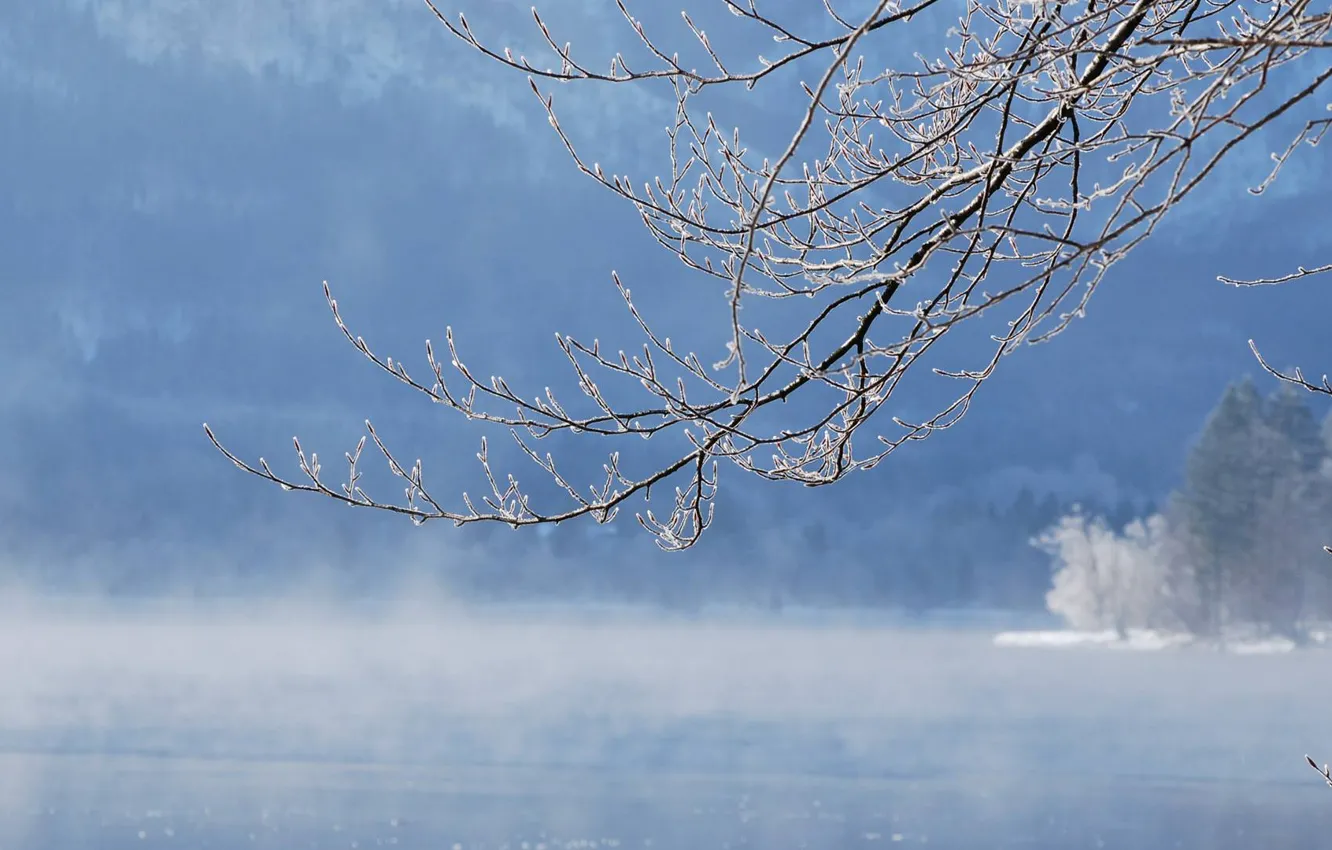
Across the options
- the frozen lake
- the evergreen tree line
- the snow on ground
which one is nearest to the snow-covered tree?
the evergreen tree line

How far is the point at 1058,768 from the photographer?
28.0 m

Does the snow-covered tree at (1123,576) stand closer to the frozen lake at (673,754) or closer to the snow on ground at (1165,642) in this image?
the snow on ground at (1165,642)

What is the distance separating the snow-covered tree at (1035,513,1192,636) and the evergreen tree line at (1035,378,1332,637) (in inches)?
1.8

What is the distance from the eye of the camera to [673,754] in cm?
2977

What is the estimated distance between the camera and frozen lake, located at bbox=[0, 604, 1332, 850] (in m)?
21.2

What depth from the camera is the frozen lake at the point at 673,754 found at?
21.2 meters

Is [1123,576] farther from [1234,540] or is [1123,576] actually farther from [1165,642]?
[1234,540]

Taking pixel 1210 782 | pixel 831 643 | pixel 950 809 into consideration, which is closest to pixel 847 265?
pixel 950 809

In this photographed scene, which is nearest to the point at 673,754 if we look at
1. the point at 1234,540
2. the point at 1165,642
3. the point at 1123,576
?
the point at 1234,540

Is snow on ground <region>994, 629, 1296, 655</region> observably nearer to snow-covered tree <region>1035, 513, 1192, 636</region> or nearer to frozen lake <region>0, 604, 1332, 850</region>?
snow-covered tree <region>1035, 513, 1192, 636</region>

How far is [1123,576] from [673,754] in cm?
3539

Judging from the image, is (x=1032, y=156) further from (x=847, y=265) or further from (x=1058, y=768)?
(x=1058, y=768)

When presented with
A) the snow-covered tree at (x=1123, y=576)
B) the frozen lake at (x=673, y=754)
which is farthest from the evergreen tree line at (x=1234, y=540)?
the frozen lake at (x=673, y=754)

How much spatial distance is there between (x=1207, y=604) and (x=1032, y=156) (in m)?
56.6
